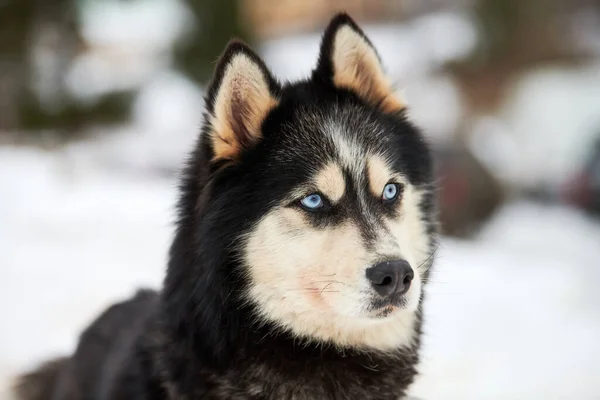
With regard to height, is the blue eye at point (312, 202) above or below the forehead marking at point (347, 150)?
below

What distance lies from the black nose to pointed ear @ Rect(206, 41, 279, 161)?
2.28 feet

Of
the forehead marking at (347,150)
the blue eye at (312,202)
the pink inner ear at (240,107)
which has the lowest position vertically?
the blue eye at (312,202)

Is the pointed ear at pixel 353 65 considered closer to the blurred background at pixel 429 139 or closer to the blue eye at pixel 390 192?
the blurred background at pixel 429 139

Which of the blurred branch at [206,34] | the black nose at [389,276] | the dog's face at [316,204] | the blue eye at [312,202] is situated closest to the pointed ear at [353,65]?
the dog's face at [316,204]

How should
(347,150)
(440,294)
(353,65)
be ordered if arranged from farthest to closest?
(440,294), (353,65), (347,150)

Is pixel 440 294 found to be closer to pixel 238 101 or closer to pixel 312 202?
pixel 312 202

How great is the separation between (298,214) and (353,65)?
A: 0.73 metres

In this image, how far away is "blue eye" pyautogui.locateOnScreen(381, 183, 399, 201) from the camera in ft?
7.06

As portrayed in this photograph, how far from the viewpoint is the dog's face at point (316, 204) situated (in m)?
1.89

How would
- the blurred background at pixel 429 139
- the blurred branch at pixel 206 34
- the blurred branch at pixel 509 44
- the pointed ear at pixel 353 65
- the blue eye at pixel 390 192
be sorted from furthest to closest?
the blurred branch at pixel 509 44
the blurred branch at pixel 206 34
the blurred background at pixel 429 139
the pointed ear at pixel 353 65
the blue eye at pixel 390 192

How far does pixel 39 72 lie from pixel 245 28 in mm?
4264

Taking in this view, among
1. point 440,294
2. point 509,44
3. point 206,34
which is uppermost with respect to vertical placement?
point 206,34

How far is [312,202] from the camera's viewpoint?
2.04 m

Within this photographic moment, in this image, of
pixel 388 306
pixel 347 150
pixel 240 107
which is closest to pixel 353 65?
pixel 347 150
